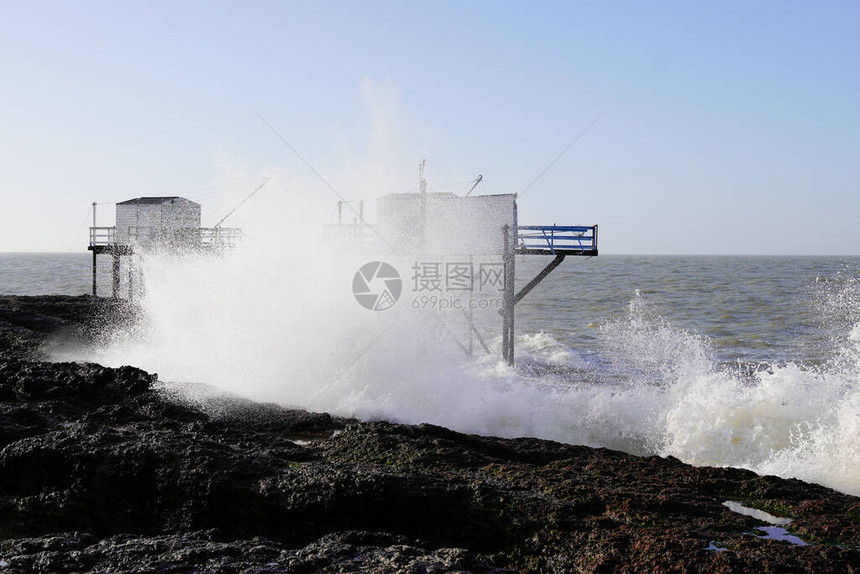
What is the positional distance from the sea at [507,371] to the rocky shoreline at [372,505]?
3491mm

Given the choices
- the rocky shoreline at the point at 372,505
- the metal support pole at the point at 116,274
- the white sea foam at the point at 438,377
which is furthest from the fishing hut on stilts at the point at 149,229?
the rocky shoreline at the point at 372,505

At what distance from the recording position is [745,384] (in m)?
14.8

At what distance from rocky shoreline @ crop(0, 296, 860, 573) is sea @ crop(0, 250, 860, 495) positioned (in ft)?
11.5

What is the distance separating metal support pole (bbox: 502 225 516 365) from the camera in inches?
837

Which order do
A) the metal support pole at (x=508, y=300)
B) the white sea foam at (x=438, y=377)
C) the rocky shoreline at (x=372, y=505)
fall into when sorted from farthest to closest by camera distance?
the metal support pole at (x=508, y=300), the white sea foam at (x=438, y=377), the rocky shoreline at (x=372, y=505)

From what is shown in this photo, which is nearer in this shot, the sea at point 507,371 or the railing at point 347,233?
the sea at point 507,371

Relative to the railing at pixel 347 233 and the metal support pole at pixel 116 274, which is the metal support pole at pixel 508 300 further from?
the metal support pole at pixel 116 274

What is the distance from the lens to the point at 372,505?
7.04 m

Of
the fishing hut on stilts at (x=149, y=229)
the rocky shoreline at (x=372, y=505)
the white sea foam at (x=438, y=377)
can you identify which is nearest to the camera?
the rocky shoreline at (x=372, y=505)

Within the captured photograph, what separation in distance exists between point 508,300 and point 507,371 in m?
2.11

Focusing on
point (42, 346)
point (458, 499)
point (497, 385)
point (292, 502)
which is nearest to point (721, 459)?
point (497, 385)

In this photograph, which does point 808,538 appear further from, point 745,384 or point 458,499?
point 745,384

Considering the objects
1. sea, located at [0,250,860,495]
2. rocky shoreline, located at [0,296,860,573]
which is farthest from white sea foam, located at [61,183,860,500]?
rocky shoreline, located at [0,296,860,573]

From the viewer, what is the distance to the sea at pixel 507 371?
12.9 meters
